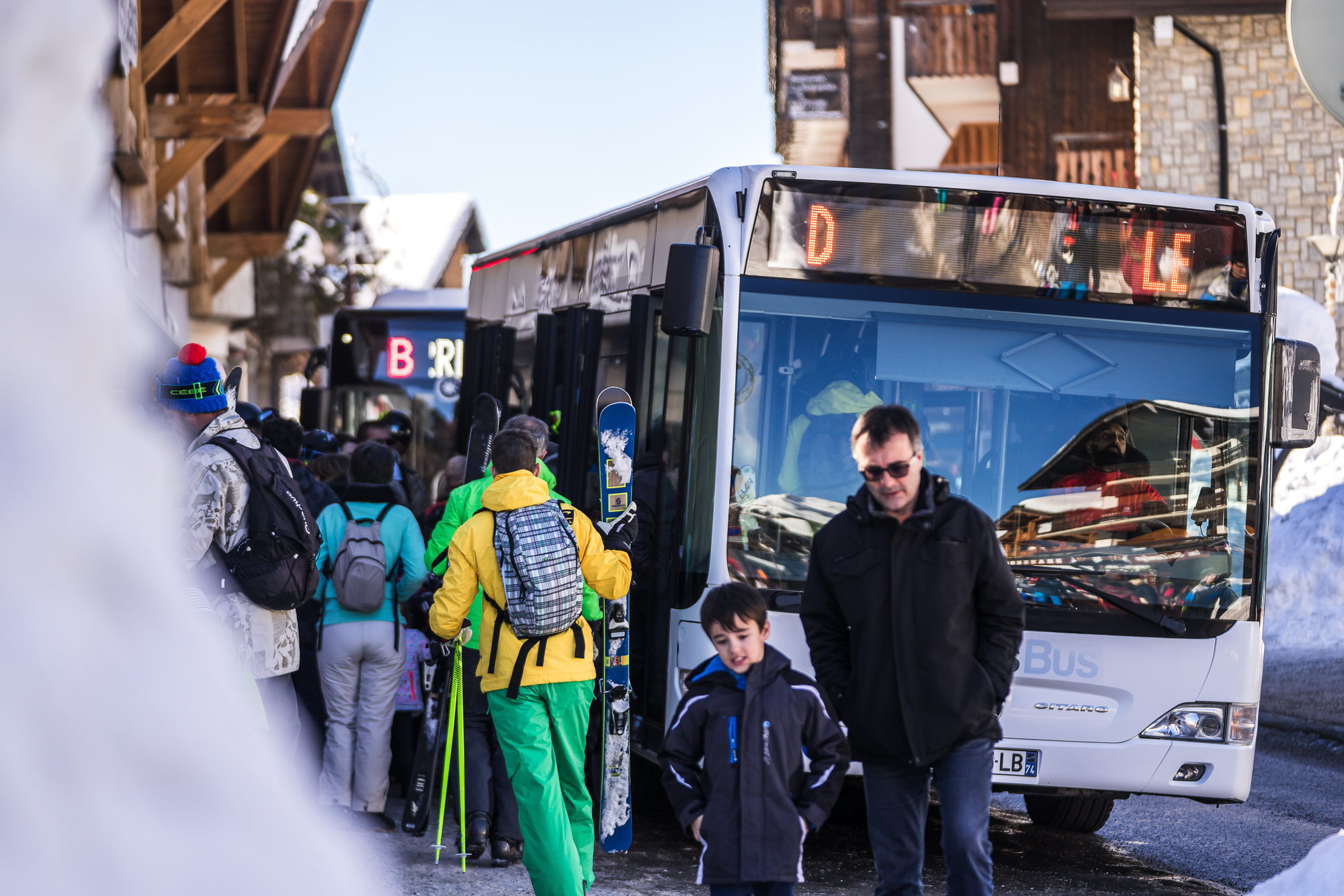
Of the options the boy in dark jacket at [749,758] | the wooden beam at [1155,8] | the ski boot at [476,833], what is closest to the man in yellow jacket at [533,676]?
the ski boot at [476,833]

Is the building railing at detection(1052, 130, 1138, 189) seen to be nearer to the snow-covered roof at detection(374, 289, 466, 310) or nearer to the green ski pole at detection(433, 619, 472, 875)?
the snow-covered roof at detection(374, 289, 466, 310)

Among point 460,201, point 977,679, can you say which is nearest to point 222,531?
point 977,679

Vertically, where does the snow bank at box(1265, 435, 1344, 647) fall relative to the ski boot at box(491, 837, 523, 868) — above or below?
above

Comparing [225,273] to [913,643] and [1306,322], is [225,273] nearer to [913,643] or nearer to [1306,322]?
[1306,322]

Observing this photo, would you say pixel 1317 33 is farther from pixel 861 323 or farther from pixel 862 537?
pixel 862 537

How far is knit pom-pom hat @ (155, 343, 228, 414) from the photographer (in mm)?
4754

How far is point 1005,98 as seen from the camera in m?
23.5

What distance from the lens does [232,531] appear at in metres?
4.86

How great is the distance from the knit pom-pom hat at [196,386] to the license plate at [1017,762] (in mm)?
3413

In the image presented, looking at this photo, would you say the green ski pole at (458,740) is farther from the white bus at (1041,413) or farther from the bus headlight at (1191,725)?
the bus headlight at (1191,725)

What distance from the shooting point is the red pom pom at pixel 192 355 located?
4781 millimetres

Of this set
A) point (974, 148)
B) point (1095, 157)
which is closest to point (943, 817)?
point (1095, 157)

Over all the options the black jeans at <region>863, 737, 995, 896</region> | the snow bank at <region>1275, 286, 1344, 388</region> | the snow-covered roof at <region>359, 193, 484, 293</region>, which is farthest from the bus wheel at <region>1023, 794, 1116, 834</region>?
the snow-covered roof at <region>359, 193, 484, 293</region>

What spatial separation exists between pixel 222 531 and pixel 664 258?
2938 millimetres
